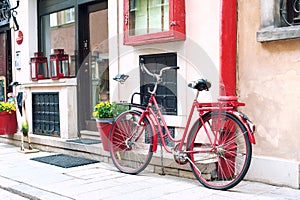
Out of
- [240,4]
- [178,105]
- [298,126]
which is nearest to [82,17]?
[178,105]

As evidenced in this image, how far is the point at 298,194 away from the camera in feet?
13.0

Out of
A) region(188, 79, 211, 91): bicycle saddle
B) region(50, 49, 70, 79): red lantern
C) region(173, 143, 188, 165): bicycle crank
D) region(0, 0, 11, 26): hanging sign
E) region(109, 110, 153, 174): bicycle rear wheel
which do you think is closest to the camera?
region(188, 79, 211, 91): bicycle saddle

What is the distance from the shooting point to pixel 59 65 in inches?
297

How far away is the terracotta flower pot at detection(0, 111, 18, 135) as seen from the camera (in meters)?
7.75

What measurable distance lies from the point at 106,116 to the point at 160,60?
1.11 m

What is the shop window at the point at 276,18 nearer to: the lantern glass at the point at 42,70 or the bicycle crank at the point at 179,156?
the bicycle crank at the point at 179,156

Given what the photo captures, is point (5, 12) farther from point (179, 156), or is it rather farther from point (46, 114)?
point (179, 156)

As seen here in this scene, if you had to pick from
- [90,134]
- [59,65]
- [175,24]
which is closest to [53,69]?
[59,65]

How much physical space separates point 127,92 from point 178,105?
41.7 inches

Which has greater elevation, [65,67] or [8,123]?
[65,67]

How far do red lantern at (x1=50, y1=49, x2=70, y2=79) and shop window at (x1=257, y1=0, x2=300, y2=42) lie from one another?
4.26 meters

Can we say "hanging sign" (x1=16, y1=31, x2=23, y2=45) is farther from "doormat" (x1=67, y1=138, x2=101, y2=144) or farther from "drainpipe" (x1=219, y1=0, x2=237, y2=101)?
"drainpipe" (x1=219, y1=0, x2=237, y2=101)

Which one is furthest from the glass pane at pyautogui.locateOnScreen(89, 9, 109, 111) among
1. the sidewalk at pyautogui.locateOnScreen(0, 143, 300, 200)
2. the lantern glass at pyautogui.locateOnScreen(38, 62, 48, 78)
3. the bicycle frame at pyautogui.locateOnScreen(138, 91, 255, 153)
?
the bicycle frame at pyautogui.locateOnScreen(138, 91, 255, 153)

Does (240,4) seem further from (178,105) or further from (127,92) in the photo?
(127,92)
